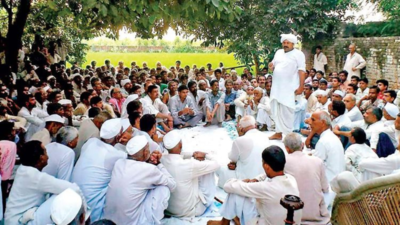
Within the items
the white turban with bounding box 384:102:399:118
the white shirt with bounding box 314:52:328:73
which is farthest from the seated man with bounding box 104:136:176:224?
the white shirt with bounding box 314:52:328:73

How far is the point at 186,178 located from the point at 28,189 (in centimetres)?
154

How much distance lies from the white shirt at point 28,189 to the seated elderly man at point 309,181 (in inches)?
81.4

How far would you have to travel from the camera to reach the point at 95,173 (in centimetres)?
404

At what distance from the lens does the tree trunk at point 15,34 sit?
30.8ft

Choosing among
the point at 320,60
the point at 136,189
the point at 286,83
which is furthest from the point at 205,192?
the point at 320,60

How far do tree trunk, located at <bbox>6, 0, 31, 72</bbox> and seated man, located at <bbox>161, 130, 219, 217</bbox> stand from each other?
22.6 feet

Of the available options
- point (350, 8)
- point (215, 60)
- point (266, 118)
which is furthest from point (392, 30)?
point (215, 60)

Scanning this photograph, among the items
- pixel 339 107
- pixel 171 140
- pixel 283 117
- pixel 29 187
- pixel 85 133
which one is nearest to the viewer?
pixel 29 187

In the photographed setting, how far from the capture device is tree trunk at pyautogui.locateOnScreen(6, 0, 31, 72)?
939 cm

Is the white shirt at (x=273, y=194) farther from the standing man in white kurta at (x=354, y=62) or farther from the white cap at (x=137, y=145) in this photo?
the standing man in white kurta at (x=354, y=62)

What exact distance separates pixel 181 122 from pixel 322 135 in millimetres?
4355

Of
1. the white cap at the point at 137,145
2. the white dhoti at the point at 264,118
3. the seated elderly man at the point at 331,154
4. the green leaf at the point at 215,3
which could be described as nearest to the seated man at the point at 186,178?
the white cap at the point at 137,145

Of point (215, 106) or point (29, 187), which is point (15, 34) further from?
point (29, 187)

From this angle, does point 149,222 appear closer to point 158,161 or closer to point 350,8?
point 158,161
